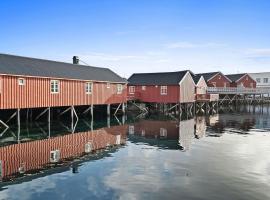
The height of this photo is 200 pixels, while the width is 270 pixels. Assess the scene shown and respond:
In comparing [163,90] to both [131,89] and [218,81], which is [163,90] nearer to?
[131,89]

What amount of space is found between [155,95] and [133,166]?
106 feet

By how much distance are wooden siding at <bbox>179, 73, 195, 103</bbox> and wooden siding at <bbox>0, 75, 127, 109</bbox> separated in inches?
466

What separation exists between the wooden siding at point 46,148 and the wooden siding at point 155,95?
20532 millimetres

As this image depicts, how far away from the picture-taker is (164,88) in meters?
46.6

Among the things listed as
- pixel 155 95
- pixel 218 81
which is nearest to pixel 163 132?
pixel 155 95

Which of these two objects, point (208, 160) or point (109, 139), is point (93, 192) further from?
point (109, 139)

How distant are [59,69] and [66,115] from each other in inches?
266

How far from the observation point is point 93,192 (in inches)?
454

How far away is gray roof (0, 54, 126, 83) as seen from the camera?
2752 cm

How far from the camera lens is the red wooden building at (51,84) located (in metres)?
26.4

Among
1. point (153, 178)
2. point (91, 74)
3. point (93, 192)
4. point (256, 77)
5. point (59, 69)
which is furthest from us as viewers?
point (256, 77)

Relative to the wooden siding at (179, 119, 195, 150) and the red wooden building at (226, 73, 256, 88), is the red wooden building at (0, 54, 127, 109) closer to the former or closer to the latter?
the wooden siding at (179, 119, 195, 150)

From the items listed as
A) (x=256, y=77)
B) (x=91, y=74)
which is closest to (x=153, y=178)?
(x=91, y=74)

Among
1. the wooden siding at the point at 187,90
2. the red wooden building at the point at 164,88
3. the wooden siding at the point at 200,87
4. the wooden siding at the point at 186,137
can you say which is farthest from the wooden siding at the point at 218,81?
the wooden siding at the point at 186,137
